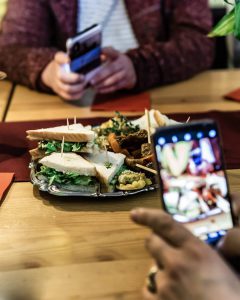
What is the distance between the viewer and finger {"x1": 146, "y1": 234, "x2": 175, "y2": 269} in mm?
588

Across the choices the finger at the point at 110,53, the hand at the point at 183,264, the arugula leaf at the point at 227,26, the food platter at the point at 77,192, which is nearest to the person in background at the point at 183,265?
the hand at the point at 183,264

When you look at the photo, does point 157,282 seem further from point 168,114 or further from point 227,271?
point 168,114

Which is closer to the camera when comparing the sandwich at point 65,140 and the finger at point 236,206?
the finger at point 236,206

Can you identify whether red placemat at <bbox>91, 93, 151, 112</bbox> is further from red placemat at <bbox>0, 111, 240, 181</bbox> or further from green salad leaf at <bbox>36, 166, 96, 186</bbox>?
green salad leaf at <bbox>36, 166, 96, 186</bbox>

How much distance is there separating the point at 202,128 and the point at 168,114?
650mm

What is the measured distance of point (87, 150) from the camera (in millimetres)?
1034

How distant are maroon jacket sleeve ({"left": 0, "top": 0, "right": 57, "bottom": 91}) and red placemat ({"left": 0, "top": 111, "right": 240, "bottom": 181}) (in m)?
0.32

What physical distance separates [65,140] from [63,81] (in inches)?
18.6

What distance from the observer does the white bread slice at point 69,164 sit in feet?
3.20

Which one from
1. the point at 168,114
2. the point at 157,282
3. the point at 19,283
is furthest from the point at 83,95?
the point at 157,282

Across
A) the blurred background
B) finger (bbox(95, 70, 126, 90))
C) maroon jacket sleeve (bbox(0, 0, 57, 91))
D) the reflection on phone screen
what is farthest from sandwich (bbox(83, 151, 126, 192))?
the blurred background

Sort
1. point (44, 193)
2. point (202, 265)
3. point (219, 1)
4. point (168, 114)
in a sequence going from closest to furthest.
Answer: point (202, 265) → point (44, 193) → point (168, 114) → point (219, 1)

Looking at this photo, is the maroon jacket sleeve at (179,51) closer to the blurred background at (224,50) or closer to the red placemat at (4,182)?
the blurred background at (224,50)

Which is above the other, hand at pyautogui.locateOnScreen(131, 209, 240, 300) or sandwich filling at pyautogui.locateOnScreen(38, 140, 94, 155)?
hand at pyautogui.locateOnScreen(131, 209, 240, 300)
